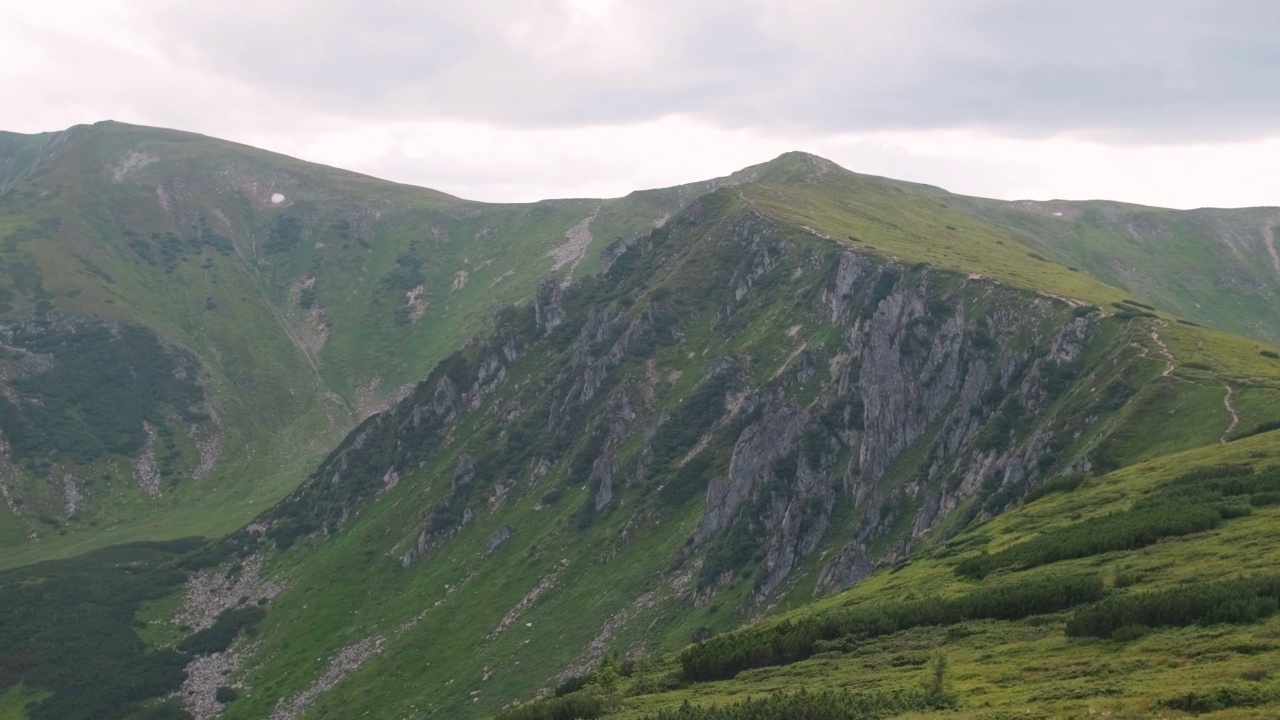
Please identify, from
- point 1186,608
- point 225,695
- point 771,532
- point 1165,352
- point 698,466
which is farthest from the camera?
point 698,466

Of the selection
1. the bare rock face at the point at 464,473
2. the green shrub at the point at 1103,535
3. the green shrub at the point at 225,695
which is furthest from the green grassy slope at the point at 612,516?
the green shrub at the point at 1103,535

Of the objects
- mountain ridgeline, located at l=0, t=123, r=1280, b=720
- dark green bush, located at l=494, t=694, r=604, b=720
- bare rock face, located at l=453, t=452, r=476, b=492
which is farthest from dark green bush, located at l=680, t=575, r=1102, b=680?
bare rock face, located at l=453, t=452, r=476, b=492

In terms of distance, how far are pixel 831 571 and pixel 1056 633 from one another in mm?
61202

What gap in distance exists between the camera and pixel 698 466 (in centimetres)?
14612

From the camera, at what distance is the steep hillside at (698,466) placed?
107062mm

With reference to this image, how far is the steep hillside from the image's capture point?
10706cm

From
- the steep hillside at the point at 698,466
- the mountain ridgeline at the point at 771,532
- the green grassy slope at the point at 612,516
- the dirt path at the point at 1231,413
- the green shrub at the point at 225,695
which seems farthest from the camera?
the green shrub at the point at 225,695

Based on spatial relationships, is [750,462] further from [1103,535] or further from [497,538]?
[1103,535]

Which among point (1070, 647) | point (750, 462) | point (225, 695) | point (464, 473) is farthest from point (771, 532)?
point (225, 695)

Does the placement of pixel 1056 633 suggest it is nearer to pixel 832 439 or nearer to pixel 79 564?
pixel 832 439

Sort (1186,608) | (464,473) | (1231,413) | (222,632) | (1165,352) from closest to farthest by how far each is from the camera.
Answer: (1186,608)
(1231,413)
(1165,352)
(222,632)
(464,473)

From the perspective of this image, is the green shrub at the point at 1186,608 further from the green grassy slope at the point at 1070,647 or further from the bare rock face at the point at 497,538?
the bare rock face at the point at 497,538

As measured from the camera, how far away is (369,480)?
196 metres

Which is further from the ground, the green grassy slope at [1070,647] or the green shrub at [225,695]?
the green grassy slope at [1070,647]
